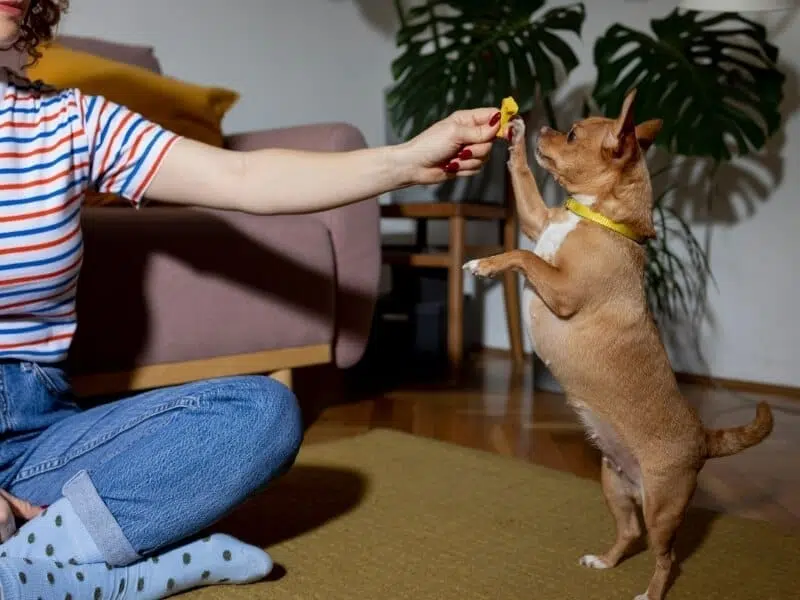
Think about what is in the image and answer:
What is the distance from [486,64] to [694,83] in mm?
546

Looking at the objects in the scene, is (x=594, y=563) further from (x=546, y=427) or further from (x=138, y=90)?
(x=138, y=90)

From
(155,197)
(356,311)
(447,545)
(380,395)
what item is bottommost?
(380,395)

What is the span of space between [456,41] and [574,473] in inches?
52.2

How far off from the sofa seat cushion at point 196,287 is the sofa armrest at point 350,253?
4cm

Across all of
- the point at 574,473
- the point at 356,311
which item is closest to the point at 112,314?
the point at 356,311

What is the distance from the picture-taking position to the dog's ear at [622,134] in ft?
3.60

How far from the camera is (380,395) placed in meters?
2.34

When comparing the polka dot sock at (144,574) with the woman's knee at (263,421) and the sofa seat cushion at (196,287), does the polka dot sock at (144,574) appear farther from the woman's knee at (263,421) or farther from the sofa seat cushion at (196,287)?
the sofa seat cushion at (196,287)

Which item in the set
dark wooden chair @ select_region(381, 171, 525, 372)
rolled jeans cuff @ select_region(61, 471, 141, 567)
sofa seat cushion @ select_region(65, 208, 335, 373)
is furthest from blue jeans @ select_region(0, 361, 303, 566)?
dark wooden chair @ select_region(381, 171, 525, 372)

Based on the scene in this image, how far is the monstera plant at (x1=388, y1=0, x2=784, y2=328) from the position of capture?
2180mm

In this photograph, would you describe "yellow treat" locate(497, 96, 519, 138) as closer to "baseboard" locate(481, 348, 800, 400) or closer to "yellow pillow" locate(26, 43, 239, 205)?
"yellow pillow" locate(26, 43, 239, 205)

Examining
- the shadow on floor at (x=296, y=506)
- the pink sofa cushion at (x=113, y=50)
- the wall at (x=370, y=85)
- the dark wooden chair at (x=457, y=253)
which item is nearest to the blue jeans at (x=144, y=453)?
the shadow on floor at (x=296, y=506)

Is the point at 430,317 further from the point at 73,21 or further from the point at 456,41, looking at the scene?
the point at 73,21

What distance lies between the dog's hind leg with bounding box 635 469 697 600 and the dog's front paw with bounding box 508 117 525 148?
18.4 inches
